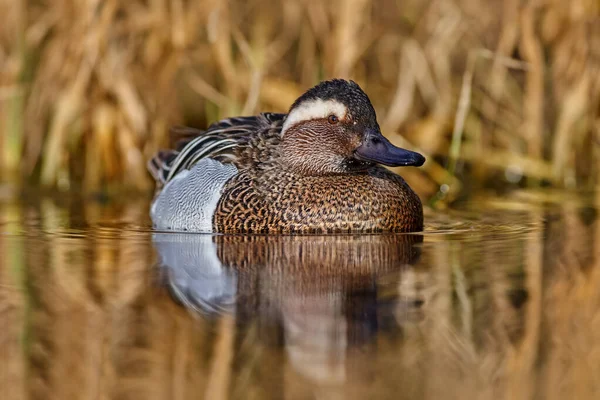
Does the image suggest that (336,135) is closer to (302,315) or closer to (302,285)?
(302,285)

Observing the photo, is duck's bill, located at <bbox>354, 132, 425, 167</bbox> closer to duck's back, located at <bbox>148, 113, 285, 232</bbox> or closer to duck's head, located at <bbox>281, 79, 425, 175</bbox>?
duck's head, located at <bbox>281, 79, 425, 175</bbox>

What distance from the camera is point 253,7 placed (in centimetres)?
1055

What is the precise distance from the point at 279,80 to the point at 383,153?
11.7 feet

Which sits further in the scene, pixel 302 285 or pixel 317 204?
pixel 317 204

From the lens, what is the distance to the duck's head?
21.4 ft

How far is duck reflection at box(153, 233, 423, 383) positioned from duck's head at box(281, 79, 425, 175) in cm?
49

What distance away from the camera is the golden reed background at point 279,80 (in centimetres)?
894

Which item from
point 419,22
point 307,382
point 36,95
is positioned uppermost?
point 419,22

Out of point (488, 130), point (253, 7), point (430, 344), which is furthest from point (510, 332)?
point (253, 7)

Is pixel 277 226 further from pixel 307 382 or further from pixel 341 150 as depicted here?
pixel 307 382

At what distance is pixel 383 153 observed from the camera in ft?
21.1

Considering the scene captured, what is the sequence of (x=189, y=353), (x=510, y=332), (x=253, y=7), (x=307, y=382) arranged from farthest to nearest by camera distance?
1. (x=253, y=7)
2. (x=510, y=332)
3. (x=189, y=353)
4. (x=307, y=382)

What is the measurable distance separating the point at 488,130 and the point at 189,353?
6321 millimetres

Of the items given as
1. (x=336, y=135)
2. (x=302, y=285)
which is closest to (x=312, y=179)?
(x=336, y=135)
